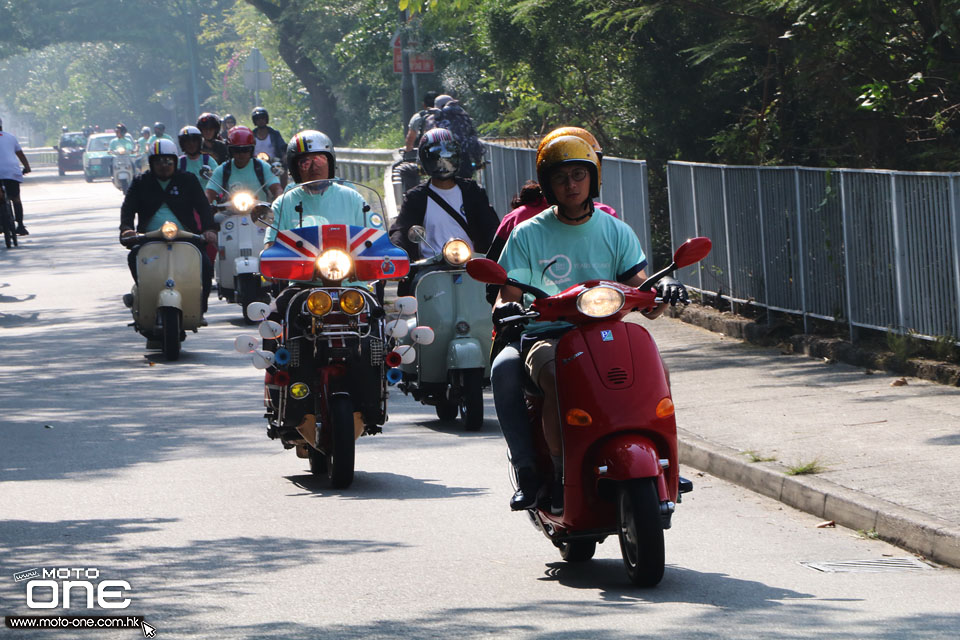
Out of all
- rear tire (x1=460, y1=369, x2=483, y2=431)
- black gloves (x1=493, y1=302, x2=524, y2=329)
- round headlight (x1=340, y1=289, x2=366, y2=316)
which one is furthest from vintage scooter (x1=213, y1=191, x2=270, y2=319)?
black gloves (x1=493, y1=302, x2=524, y2=329)

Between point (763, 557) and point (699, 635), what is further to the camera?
point (763, 557)

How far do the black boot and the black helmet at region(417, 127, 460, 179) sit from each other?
194 inches

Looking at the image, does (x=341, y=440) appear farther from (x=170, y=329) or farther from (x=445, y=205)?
(x=170, y=329)

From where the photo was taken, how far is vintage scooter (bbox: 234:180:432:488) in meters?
8.83

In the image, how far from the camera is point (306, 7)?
4906 centimetres

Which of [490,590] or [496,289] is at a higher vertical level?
[496,289]

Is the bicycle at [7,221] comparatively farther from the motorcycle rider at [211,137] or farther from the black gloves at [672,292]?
the black gloves at [672,292]

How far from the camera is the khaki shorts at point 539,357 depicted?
6461 mm

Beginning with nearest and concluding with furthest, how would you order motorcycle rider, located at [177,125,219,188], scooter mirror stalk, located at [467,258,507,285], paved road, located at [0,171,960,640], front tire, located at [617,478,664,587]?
paved road, located at [0,171,960,640]
front tire, located at [617,478,664,587]
scooter mirror stalk, located at [467,258,507,285]
motorcycle rider, located at [177,125,219,188]

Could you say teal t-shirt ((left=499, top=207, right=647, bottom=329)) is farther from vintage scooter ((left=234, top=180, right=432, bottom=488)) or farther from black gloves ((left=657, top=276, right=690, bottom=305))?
vintage scooter ((left=234, top=180, right=432, bottom=488))

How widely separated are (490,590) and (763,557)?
4.58 feet

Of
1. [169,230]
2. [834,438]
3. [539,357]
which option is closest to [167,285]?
[169,230]

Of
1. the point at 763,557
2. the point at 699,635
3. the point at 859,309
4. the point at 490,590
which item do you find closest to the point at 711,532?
the point at 763,557

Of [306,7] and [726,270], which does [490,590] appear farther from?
[306,7]
